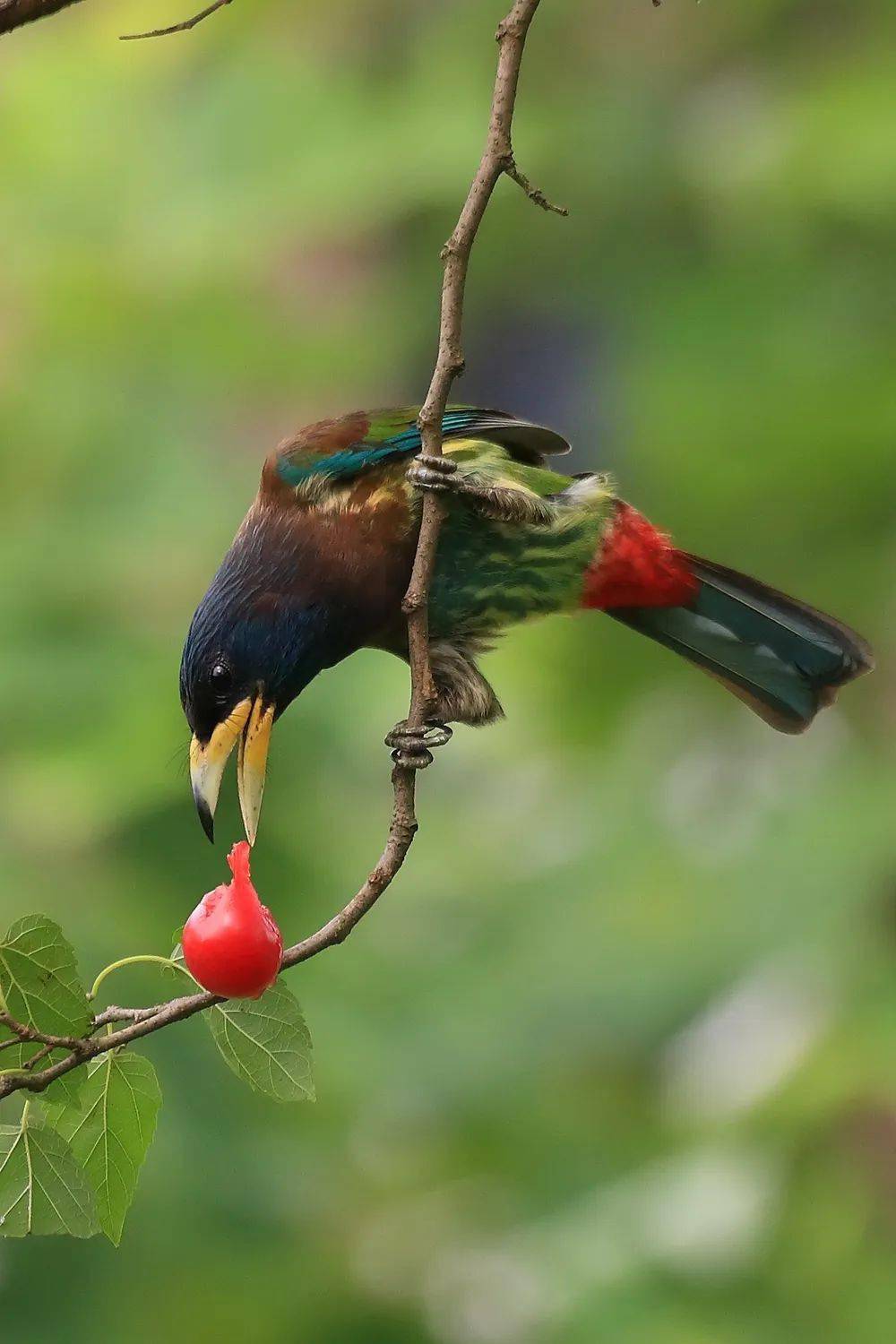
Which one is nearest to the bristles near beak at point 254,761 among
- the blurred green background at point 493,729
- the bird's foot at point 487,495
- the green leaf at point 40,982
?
the bird's foot at point 487,495

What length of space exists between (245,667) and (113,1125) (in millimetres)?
1150

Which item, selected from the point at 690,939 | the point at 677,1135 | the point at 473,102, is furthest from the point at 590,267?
the point at 677,1135

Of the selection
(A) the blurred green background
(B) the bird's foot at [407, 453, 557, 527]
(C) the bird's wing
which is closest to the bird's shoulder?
(C) the bird's wing

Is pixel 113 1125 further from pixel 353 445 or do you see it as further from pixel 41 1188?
pixel 353 445

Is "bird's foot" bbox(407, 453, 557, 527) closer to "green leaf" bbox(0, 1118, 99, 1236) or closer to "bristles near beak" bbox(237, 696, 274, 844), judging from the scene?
"bristles near beak" bbox(237, 696, 274, 844)

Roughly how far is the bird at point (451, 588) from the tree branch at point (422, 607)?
0.47 meters

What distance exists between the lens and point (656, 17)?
5844 millimetres

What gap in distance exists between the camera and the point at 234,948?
1689 mm

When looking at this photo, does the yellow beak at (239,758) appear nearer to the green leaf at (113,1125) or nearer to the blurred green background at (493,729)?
the green leaf at (113,1125)

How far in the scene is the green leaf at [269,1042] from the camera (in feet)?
5.70

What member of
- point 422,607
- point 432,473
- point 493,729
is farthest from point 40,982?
point 493,729

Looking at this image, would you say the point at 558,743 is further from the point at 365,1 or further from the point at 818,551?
the point at 365,1

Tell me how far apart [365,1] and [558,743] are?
8.77ft

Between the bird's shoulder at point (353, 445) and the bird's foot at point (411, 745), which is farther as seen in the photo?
the bird's shoulder at point (353, 445)
